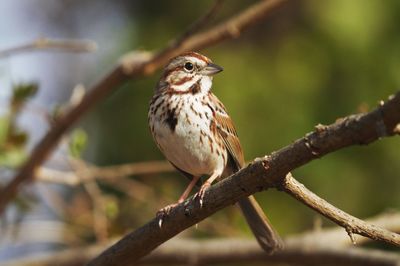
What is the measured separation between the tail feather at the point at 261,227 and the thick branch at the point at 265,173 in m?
0.93

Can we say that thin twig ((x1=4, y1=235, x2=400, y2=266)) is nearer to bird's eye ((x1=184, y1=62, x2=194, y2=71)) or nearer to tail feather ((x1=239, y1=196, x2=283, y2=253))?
tail feather ((x1=239, y1=196, x2=283, y2=253))

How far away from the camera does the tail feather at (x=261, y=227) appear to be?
3.98m

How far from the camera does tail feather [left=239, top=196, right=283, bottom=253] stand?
3.98 metres

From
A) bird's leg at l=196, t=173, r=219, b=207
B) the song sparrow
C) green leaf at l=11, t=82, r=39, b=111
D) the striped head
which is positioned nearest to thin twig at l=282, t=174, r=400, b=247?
bird's leg at l=196, t=173, r=219, b=207

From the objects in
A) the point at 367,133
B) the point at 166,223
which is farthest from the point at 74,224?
the point at 367,133

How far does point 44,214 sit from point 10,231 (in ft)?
6.83

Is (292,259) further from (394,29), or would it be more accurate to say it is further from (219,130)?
(394,29)

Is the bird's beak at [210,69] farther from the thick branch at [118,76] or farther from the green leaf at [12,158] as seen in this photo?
the green leaf at [12,158]

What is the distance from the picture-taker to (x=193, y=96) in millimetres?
4184

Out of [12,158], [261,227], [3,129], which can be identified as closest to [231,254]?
[261,227]

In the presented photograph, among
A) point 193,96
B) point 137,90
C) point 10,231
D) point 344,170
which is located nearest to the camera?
point 193,96

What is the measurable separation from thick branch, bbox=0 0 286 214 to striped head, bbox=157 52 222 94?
7cm

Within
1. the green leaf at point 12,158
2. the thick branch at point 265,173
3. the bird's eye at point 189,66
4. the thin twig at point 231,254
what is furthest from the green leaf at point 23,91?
the thick branch at point 265,173

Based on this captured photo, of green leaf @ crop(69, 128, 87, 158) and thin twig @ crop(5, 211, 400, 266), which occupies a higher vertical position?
green leaf @ crop(69, 128, 87, 158)
